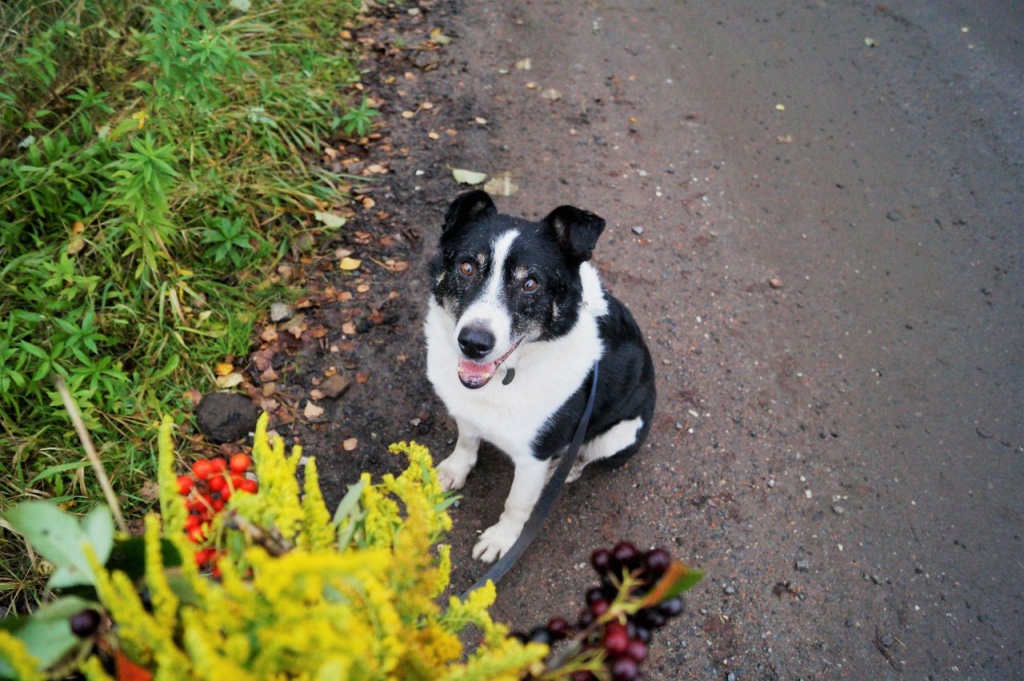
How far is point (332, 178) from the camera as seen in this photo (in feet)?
15.3

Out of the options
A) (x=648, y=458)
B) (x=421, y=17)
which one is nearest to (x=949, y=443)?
(x=648, y=458)

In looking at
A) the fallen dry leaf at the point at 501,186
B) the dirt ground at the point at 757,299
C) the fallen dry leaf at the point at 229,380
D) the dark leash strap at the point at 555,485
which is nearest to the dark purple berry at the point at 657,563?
the dark leash strap at the point at 555,485

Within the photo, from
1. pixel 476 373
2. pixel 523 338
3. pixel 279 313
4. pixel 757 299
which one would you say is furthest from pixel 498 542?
pixel 757 299

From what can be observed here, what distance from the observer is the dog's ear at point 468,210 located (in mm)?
2740

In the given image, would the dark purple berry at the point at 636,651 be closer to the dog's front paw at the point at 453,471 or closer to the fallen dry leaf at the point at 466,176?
the dog's front paw at the point at 453,471

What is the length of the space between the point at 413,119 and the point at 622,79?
2.22 m

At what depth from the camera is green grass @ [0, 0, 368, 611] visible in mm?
3014

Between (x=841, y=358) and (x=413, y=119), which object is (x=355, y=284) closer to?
(x=413, y=119)

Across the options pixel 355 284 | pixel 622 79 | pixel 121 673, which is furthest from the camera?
pixel 622 79

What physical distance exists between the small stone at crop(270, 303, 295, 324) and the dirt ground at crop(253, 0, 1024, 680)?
0.44 ft

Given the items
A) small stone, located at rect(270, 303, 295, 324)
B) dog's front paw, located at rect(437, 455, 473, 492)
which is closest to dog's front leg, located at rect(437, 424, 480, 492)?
dog's front paw, located at rect(437, 455, 473, 492)

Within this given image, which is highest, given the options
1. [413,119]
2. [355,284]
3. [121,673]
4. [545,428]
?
[121,673]

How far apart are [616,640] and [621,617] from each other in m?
0.07

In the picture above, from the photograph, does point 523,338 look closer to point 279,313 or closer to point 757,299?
point 279,313
